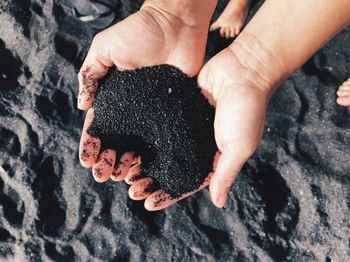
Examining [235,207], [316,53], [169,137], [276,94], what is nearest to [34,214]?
[169,137]

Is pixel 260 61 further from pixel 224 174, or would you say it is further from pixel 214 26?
pixel 224 174

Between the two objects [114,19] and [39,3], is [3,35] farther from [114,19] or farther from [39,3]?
[114,19]

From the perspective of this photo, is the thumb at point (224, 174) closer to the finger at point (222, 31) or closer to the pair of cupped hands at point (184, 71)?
the pair of cupped hands at point (184, 71)

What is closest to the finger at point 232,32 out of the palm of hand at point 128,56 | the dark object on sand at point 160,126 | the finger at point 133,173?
the palm of hand at point 128,56

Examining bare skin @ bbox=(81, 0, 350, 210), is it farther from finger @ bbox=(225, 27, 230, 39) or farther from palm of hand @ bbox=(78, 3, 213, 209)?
finger @ bbox=(225, 27, 230, 39)

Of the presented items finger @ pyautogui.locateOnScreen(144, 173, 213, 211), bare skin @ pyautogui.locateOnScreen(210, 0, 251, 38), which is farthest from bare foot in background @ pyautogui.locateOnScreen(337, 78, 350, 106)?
finger @ pyautogui.locateOnScreen(144, 173, 213, 211)

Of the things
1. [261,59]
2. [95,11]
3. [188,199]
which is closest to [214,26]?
[261,59]
